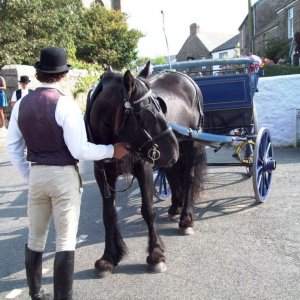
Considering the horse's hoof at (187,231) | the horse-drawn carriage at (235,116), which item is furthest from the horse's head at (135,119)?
the horse-drawn carriage at (235,116)

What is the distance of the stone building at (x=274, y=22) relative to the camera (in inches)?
1199

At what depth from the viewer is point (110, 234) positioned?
14.0 feet

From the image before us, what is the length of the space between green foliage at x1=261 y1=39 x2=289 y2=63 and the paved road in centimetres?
2449

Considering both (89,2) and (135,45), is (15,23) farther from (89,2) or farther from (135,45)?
(89,2)

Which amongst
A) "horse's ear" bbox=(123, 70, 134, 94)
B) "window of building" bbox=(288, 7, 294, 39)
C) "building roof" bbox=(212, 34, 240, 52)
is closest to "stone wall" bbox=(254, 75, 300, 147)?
"horse's ear" bbox=(123, 70, 134, 94)

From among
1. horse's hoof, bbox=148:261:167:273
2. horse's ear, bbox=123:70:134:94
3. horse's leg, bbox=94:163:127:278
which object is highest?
horse's ear, bbox=123:70:134:94

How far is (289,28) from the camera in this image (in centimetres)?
3194

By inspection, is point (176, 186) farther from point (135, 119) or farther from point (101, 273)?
point (135, 119)

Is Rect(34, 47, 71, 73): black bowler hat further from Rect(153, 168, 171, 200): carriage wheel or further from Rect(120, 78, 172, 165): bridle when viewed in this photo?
Rect(153, 168, 171, 200): carriage wheel

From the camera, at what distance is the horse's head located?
3650 mm

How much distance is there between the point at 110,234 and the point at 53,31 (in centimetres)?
1415

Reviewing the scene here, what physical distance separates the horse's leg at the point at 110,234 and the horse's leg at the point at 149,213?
253mm

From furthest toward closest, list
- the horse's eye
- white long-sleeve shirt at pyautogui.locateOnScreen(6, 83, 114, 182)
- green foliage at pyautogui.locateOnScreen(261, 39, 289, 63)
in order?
green foliage at pyautogui.locateOnScreen(261, 39, 289, 63), the horse's eye, white long-sleeve shirt at pyautogui.locateOnScreen(6, 83, 114, 182)

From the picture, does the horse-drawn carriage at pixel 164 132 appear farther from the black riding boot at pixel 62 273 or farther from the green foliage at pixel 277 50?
the green foliage at pixel 277 50
